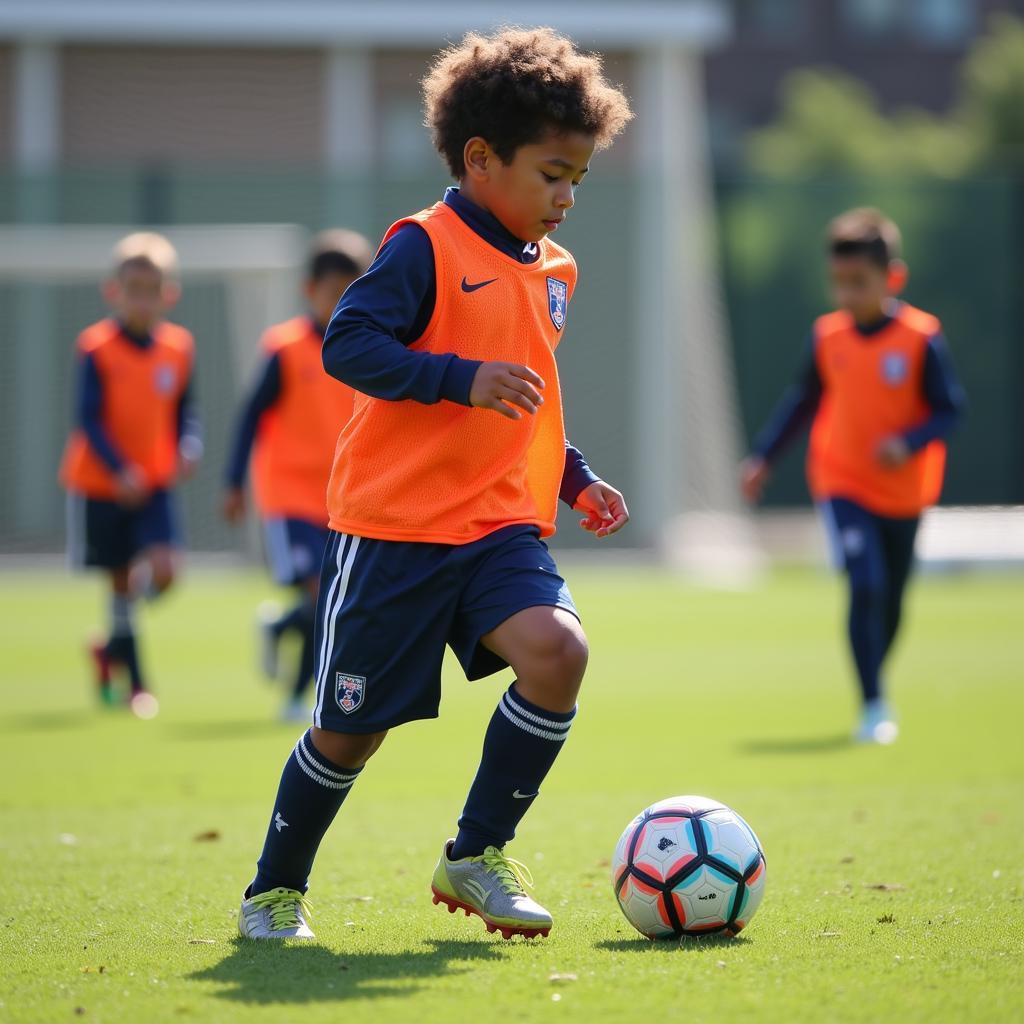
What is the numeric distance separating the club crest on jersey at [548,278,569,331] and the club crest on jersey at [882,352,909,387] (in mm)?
4264

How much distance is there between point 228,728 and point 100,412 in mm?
2023

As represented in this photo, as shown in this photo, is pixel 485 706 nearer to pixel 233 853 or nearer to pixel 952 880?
pixel 233 853

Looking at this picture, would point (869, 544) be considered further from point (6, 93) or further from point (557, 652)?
point (6, 93)

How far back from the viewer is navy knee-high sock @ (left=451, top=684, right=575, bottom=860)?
409 centimetres

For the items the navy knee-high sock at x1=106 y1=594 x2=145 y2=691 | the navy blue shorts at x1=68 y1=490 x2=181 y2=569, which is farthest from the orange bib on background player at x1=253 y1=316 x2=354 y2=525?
the navy knee-high sock at x1=106 y1=594 x2=145 y2=691

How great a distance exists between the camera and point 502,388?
12.5 ft

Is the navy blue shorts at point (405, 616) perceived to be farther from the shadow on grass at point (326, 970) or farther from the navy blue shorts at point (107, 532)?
the navy blue shorts at point (107, 532)

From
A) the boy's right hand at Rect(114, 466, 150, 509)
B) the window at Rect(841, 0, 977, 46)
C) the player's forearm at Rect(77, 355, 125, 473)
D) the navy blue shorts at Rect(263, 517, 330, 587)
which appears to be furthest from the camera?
the window at Rect(841, 0, 977, 46)

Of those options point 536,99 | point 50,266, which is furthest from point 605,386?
point 536,99

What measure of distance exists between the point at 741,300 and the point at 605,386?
2.39m

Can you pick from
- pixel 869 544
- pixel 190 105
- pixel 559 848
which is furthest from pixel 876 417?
pixel 190 105

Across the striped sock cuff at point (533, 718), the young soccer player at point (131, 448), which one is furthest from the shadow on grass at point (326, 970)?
the young soccer player at point (131, 448)

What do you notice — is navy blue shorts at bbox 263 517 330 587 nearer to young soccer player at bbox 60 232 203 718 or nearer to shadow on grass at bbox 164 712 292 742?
shadow on grass at bbox 164 712 292 742

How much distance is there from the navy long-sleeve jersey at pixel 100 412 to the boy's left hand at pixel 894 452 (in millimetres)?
3789
